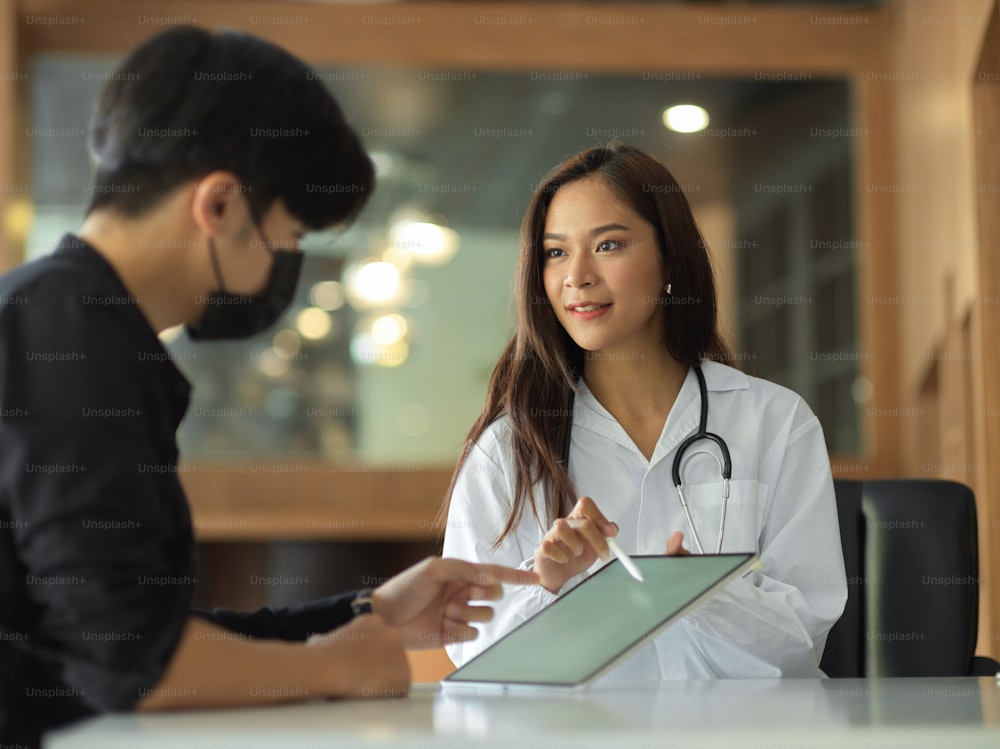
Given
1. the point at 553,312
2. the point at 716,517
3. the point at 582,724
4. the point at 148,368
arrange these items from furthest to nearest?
the point at 553,312
the point at 716,517
the point at 148,368
the point at 582,724

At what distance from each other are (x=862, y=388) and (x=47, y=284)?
207 inches

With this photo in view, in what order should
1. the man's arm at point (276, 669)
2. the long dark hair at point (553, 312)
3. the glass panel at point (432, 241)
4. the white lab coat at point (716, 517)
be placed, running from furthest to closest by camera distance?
the glass panel at point (432, 241), the long dark hair at point (553, 312), the white lab coat at point (716, 517), the man's arm at point (276, 669)

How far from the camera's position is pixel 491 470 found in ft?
6.54

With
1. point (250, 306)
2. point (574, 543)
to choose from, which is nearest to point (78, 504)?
point (250, 306)

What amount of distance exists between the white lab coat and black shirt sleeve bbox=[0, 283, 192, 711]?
0.88 metres

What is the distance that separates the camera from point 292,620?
1311 millimetres

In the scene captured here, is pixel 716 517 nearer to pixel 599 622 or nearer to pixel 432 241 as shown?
pixel 599 622

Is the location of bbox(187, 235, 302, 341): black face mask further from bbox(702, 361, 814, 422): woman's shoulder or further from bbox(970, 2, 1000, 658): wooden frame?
bbox(970, 2, 1000, 658): wooden frame

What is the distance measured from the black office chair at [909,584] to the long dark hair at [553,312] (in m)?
0.39

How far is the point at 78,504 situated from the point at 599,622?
1.75 ft

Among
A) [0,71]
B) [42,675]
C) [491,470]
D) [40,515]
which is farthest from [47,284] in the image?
[0,71]

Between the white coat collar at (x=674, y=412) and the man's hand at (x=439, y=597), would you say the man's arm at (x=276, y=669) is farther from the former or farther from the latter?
the white coat collar at (x=674, y=412)

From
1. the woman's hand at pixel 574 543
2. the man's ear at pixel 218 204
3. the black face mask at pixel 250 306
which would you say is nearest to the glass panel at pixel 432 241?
the woman's hand at pixel 574 543

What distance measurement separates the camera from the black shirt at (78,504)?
0.93 meters
